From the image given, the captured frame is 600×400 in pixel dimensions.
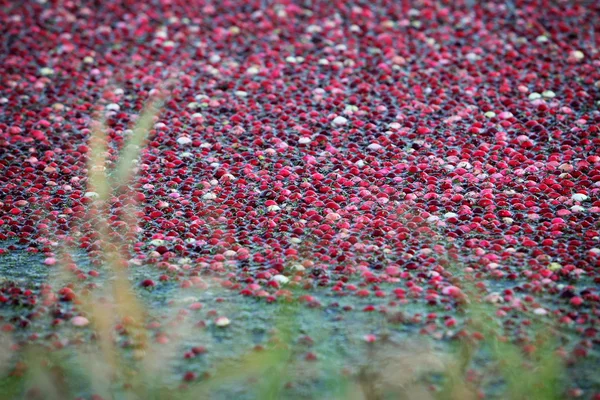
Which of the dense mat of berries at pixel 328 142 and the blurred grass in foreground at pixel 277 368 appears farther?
the dense mat of berries at pixel 328 142

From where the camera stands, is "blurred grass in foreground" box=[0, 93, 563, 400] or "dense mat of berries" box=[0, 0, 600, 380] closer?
"blurred grass in foreground" box=[0, 93, 563, 400]

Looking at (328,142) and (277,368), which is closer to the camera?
(277,368)

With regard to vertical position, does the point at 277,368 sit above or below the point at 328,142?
below

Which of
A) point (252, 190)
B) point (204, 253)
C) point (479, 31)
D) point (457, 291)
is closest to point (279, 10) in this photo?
point (479, 31)
